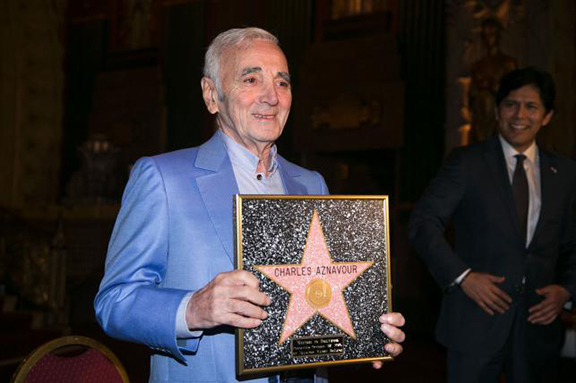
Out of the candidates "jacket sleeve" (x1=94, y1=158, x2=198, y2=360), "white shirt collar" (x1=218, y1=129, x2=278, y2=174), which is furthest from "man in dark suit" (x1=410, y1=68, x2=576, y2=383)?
"jacket sleeve" (x1=94, y1=158, x2=198, y2=360)

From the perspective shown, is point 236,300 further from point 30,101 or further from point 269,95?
point 30,101

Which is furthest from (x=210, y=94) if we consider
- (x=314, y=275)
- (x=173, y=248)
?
(x=314, y=275)

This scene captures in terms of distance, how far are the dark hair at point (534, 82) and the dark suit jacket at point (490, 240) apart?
8.9 inches

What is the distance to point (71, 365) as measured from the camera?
1.78 metres

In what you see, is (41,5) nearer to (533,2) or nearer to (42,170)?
(42,170)

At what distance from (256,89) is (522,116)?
155cm

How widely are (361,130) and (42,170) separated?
6534 mm

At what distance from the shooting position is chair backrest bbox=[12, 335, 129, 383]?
1.70 m

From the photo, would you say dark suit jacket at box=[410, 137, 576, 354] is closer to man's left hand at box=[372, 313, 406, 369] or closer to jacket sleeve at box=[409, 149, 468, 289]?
jacket sleeve at box=[409, 149, 468, 289]

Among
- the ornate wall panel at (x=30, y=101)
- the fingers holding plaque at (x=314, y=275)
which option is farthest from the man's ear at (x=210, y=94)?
the ornate wall panel at (x=30, y=101)

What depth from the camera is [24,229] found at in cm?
759

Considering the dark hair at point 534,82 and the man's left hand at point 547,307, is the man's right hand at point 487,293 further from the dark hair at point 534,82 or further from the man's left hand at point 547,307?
the dark hair at point 534,82

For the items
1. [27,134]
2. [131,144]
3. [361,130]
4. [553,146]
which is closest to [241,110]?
[553,146]

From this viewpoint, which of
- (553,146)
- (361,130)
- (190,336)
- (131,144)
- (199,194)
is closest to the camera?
(190,336)
